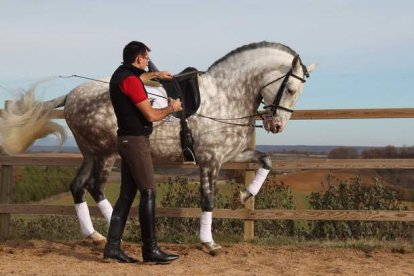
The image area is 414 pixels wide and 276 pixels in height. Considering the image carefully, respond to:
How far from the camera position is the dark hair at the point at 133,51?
15.9ft

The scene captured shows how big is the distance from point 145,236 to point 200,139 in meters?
1.38

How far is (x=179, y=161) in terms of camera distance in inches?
239

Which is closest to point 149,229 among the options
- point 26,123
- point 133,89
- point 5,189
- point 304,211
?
point 133,89

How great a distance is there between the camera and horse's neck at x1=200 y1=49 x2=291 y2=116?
19.7 ft

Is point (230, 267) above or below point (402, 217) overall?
below

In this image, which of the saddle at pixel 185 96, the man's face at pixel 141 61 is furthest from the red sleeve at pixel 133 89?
the saddle at pixel 185 96

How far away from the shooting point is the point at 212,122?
19.4ft

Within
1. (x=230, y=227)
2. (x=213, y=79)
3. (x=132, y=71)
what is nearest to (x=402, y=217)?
(x=230, y=227)

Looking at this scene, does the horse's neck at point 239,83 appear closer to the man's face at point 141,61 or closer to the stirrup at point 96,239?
the man's face at point 141,61

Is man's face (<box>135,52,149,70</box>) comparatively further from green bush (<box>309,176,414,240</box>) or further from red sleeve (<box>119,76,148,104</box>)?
green bush (<box>309,176,414,240</box>)

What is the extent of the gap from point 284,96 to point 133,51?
5.91ft

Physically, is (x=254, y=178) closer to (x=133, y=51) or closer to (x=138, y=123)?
(x=138, y=123)

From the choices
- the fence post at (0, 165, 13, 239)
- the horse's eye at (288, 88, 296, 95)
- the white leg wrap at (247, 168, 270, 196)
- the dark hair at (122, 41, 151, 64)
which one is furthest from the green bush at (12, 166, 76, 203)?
the dark hair at (122, 41, 151, 64)

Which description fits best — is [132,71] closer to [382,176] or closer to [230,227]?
[230,227]
